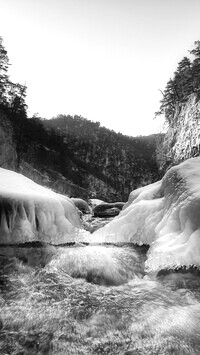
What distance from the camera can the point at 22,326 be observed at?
8.37 ft

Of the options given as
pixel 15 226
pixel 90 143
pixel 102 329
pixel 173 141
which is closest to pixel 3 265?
pixel 15 226

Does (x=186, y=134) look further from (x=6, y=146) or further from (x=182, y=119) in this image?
(x=6, y=146)

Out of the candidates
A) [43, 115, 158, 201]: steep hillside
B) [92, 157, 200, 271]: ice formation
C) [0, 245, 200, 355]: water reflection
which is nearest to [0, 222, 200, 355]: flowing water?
[0, 245, 200, 355]: water reflection

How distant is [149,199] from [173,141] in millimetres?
12543

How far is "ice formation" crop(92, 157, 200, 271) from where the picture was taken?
3859 mm

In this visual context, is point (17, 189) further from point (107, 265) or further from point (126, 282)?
point (126, 282)

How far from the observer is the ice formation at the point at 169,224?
3859 mm

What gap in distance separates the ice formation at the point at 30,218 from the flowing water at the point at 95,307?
1036 mm

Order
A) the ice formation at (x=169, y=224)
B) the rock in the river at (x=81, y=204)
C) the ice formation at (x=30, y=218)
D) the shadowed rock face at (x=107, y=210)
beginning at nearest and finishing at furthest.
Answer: the ice formation at (x=169, y=224)
the ice formation at (x=30, y=218)
the rock in the river at (x=81, y=204)
the shadowed rock face at (x=107, y=210)

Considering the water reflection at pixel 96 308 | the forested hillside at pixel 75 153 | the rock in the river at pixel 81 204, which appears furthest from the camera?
the forested hillside at pixel 75 153

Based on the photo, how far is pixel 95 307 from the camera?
9.86 ft

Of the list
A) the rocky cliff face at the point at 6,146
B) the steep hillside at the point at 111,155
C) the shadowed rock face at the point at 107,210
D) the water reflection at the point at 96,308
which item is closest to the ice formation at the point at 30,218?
the water reflection at the point at 96,308

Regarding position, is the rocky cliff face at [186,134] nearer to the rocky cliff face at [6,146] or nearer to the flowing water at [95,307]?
the flowing water at [95,307]

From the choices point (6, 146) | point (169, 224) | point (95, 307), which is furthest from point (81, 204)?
point (95, 307)
